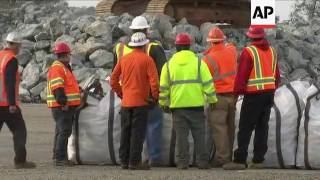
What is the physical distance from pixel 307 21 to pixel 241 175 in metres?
29.2

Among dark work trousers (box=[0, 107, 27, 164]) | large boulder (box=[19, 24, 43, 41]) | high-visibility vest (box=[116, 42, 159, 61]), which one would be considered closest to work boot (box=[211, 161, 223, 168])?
high-visibility vest (box=[116, 42, 159, 61])

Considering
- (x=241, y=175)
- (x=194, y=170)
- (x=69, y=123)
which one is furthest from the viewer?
(x=69, y=123)

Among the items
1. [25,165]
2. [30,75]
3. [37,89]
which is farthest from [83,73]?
[25,165]

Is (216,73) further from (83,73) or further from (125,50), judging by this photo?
(83,73)

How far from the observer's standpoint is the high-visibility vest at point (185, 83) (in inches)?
416

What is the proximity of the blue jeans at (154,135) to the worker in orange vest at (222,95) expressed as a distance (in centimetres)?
70

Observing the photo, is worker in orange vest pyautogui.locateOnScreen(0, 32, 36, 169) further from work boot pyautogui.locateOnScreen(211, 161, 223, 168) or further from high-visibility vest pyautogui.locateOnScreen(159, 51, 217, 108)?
work boot pyautogui.locateOnScreen(211, 161, 223, 168)

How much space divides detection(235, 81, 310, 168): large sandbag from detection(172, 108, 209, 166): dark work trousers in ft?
2.53

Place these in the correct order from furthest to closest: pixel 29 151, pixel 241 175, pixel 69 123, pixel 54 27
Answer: pixel 54 27 < pixel 29 151 < pixel 69 123 < pixel 241 175

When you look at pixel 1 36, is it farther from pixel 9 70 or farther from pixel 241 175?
pixel 241 175

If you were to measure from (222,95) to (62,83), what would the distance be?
7.07 ft

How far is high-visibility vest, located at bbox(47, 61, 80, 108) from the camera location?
439 inches

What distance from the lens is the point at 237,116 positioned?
1114 centimetres

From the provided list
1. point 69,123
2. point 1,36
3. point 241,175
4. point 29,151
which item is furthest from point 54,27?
point 241,175
